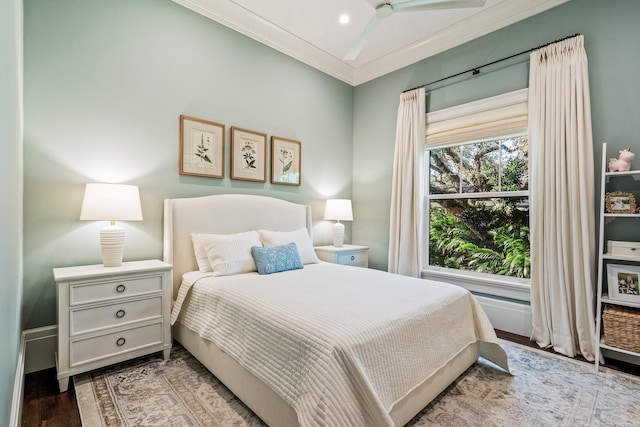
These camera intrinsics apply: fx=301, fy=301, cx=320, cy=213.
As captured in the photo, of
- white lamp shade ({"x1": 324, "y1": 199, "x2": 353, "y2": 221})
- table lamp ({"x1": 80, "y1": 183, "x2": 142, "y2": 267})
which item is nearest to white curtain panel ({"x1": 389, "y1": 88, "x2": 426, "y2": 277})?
white lamp shade ({"x1": 324, "y1": 199, "x2": 353, "y2": 221})

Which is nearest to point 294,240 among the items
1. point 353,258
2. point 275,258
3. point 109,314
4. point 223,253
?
point 275,258

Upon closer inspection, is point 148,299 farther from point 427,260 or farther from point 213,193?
point 427,260

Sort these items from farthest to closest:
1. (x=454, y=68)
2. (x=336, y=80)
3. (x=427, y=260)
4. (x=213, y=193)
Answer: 1. (x=336, y=80)
2. (x=427, y=260)
3. (x=454, y=68)
4. (x=213, y=193)

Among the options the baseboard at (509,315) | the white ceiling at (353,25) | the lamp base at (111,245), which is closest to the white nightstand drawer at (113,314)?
the lamp base at (111,245)

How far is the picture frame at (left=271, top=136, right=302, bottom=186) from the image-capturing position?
354 cm

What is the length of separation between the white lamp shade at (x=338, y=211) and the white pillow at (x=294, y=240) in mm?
697

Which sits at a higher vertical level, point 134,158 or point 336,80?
point 336,80

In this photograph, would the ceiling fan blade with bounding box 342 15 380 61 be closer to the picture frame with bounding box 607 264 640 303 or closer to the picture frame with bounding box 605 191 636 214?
the picture frame with bounding box 605 191 636 214

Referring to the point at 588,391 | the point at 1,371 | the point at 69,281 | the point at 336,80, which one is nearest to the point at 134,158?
the point at 69,281

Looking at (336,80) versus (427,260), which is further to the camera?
(336,80)

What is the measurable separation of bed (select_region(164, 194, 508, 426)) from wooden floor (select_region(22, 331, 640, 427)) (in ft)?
2.37

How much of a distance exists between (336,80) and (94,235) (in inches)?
135

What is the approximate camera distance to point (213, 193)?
3.08 metres

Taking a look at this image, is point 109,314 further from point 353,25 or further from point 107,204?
point 353,25
